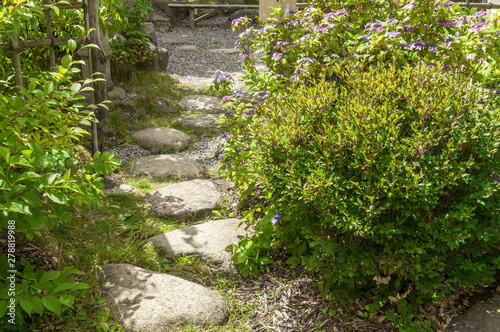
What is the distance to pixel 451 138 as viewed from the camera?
2213mm

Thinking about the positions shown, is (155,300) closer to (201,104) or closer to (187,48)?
(201,104)

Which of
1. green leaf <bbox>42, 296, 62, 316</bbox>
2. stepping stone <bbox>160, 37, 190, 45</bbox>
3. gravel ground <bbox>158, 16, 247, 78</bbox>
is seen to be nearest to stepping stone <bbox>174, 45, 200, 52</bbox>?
gravel ground <bbox>158, 16, 247, 78</bbox>

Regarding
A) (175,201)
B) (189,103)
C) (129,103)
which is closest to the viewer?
(175,201)

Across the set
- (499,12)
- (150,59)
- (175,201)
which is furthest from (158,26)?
(499,12)

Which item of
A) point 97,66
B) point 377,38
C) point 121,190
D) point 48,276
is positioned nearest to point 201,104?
point 97,66

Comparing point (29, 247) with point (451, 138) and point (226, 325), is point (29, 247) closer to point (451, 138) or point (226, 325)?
point (226, 325)

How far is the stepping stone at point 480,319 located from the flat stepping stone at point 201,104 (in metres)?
4.89

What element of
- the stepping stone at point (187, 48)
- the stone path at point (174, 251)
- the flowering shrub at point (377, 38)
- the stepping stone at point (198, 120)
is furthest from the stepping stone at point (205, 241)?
the stepping stone at point (187, 48)

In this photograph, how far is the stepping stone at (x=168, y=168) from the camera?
175 inches

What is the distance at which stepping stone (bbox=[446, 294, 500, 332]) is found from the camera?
2.27 metres

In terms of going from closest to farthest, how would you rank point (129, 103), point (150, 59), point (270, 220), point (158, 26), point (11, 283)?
point (11, 283) → point (270, 220) → point (129, 103) → point (150, 59) → point (158, 26)

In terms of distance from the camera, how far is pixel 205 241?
10.5ft

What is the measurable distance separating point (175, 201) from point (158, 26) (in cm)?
1200

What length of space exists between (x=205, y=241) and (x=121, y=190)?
124 cm
